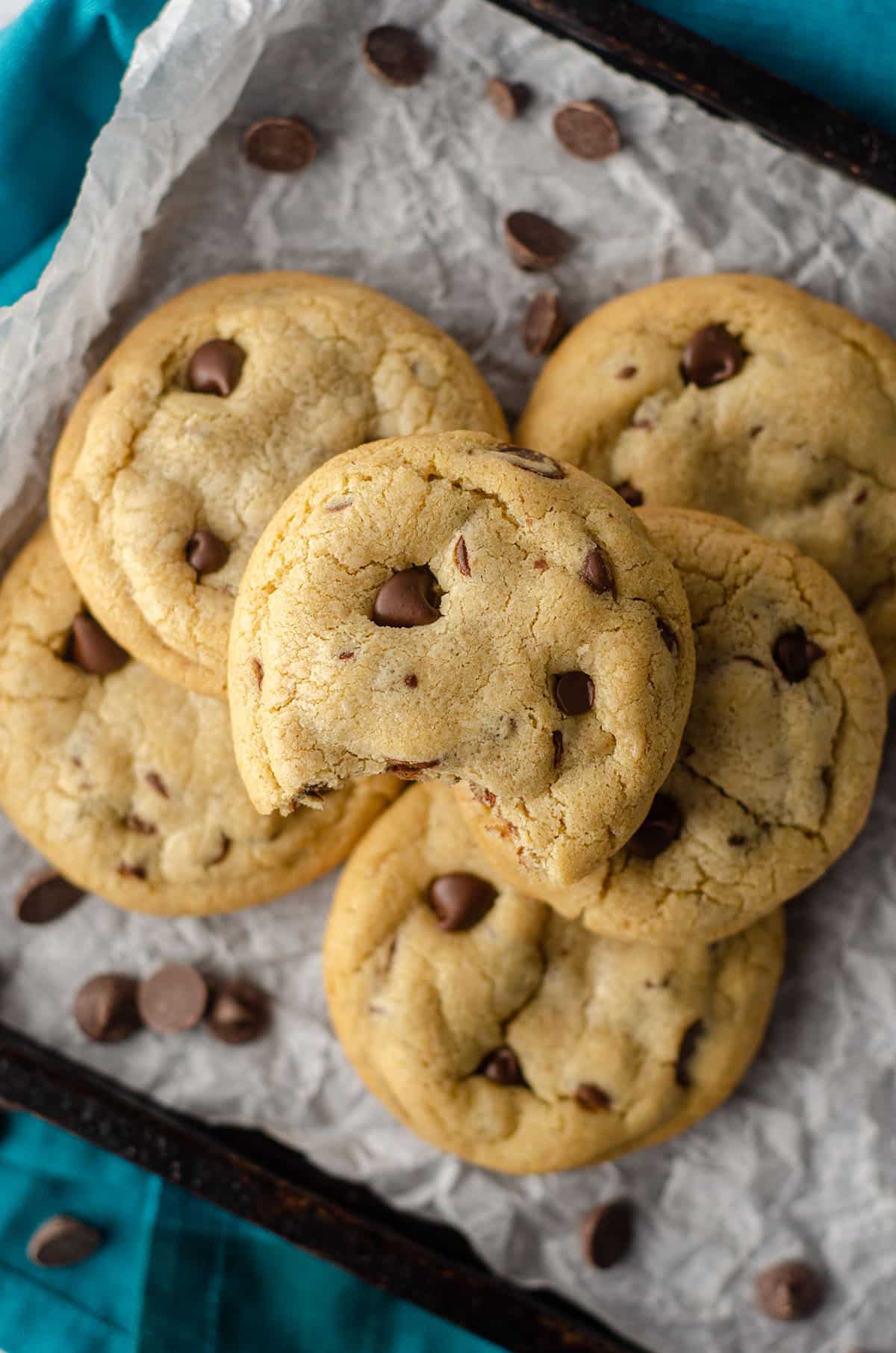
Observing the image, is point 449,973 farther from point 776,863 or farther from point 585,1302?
point 585,1302

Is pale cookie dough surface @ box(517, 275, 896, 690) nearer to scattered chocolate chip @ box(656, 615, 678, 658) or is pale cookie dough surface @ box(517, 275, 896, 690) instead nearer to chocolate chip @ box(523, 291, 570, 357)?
chocolate chip @ box(523, 291, 570, 357)

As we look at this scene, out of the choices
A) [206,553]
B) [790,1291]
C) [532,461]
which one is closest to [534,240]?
[532,461]

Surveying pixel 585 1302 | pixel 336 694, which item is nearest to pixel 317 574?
pixel 336 694

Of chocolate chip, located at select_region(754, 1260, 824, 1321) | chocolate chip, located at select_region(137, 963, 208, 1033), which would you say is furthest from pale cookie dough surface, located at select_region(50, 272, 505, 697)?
chocolate chip, located at select_region(754, 1260, 824, 1321)

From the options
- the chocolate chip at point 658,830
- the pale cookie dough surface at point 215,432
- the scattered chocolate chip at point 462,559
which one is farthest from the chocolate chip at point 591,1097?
the scattered chocolate chip at point 462,559

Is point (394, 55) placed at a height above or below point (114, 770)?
above

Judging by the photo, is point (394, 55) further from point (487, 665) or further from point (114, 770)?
point (114, 770)

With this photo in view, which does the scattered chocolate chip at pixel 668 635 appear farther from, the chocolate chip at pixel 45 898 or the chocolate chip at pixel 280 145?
the chocolate chip at pixel 45 898
